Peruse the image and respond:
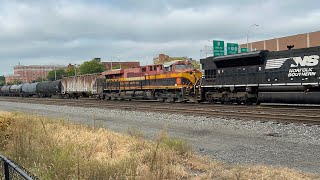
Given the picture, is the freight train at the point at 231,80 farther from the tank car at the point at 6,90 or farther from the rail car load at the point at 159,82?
the tank car at the point at 6,90

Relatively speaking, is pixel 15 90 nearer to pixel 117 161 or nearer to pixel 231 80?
pixel 231 80

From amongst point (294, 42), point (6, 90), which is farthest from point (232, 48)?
point (6, 90)

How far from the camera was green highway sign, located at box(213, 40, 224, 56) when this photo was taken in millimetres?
51625

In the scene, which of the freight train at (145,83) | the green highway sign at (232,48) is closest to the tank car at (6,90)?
the freight train at (145,83)

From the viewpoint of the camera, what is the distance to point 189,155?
7.96 meters

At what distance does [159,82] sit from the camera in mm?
29438

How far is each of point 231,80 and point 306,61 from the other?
5.47m

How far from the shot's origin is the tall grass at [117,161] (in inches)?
223

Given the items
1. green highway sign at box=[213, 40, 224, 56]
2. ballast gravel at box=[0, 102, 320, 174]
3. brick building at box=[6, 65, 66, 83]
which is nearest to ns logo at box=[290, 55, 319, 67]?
ballast gravel at box=[0, 102, 320, 174]

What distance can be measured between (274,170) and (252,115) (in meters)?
9.17

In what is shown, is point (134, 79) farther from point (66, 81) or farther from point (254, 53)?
point (66, 81)

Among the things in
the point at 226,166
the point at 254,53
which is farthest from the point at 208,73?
the point at 226,166

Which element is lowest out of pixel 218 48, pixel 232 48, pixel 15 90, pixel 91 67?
pixel 15 90

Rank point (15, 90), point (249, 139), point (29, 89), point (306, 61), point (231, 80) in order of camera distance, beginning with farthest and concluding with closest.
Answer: point (15, 90)
point (29, 89)
point (231, 80)
point (306, 61)
point (249, 139)
